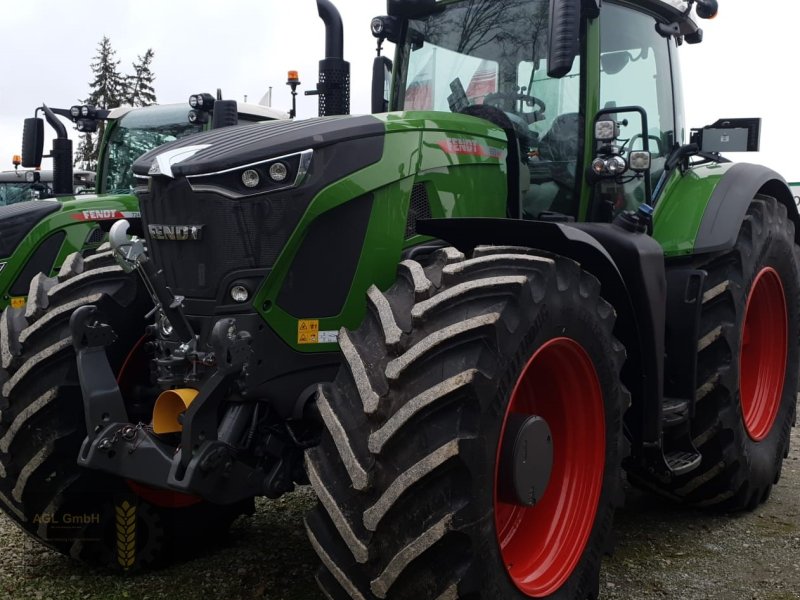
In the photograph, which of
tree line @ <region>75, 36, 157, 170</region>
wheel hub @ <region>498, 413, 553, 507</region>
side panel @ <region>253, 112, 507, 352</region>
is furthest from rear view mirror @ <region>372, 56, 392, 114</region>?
tree line @ <region>75, 36, 157, 170</region>

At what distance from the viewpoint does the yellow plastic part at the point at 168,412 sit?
2953 mm

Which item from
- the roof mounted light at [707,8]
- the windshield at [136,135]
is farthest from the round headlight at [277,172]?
the windshield at [136,135]

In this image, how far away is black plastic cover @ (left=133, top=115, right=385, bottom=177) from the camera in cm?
293

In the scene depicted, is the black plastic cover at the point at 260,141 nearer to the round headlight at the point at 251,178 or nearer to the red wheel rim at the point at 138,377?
the round headlight at the point at 251,178

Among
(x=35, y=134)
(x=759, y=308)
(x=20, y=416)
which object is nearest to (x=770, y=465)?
(x=759, y=308)

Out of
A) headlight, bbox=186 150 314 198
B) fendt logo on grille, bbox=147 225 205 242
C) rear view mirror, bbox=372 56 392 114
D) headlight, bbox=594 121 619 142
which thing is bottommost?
fendt logo on grille, bbox=147 225 205 242

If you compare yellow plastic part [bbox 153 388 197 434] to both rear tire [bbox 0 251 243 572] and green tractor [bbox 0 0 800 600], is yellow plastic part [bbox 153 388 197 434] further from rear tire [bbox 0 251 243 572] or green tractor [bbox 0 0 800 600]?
rear tire [bbox 0 251 243 572]

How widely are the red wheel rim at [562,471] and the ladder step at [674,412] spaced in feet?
2.24

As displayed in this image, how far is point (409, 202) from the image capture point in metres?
3.26

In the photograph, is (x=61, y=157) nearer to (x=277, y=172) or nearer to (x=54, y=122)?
(x=54, y=122)

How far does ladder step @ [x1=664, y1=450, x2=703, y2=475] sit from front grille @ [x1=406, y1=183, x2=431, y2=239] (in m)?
1.62

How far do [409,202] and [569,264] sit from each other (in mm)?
652

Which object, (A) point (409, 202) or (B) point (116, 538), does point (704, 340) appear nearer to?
(A) point (409, 202)

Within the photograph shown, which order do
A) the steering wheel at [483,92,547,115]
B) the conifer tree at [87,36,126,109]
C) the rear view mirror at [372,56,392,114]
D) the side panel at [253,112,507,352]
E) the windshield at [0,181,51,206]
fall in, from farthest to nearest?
the conifer tree at [87,36,126,109] → the windshield at [0,181,51,206] → the rear view mirror at [372,56,392,114] → the steering wheel at [483,92,547,115] → the side panel at [253,112,507,352]
